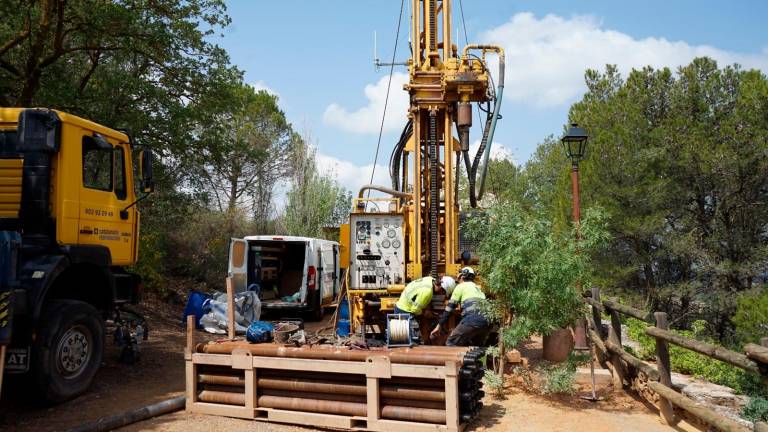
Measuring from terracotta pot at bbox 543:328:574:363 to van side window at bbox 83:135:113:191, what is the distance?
276 inches

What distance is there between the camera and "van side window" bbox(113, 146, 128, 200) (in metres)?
8.60

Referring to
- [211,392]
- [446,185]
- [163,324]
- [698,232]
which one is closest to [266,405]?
[211,392]

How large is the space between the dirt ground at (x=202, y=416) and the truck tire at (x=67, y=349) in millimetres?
225

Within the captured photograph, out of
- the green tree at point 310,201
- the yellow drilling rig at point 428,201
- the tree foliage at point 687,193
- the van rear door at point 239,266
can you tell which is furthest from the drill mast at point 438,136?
the green tree at point 310,201

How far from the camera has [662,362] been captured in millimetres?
6887

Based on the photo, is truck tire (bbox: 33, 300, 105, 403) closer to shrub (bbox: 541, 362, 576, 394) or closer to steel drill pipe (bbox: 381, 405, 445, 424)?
steel drill pipe (bbox: 381, 405, 445, 424)

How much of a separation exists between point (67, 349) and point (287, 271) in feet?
34.9

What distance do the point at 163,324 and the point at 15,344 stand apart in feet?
24.6

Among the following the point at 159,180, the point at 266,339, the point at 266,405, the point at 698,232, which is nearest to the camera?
the point at 266,405

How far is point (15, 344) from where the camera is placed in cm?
682

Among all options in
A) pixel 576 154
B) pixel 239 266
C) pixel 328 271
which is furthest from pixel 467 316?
pixel 328 271

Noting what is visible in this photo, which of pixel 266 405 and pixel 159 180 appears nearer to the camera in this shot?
pixel 266 405

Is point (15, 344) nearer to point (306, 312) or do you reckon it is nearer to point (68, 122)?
point (68, 122)

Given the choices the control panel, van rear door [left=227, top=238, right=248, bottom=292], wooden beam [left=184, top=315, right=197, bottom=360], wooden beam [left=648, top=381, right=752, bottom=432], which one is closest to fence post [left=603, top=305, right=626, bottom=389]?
wooden beam [left=648, top=381, right=752, bottom=432]
